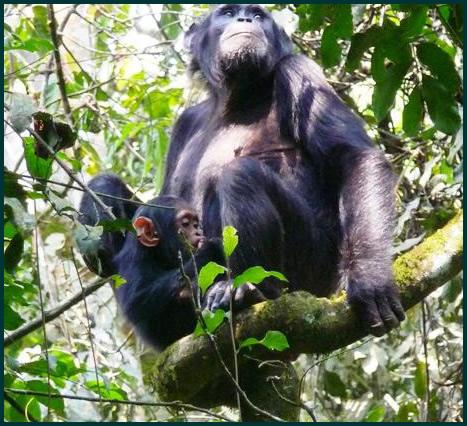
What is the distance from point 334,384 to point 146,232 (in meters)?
2.91

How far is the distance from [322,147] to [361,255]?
984mm

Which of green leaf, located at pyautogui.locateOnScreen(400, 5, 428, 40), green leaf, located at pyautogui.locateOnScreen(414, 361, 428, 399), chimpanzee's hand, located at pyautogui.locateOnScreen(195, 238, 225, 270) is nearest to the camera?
green leaf, located at pyautogui.locateOnScreen(400, 5, 428, 40)

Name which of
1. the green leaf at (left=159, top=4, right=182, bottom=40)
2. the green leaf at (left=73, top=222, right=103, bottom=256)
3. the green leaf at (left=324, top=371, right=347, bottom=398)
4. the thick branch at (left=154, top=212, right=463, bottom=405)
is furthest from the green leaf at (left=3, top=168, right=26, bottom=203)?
the green leaf at (left=159, top=4, right=182, bottom=40)

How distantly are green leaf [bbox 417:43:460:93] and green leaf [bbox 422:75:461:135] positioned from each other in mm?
39

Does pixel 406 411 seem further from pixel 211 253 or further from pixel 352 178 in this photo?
pixel 211 253

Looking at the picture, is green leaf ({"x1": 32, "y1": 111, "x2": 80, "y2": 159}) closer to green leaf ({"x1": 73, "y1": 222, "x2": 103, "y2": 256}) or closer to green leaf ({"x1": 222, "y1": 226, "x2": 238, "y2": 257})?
green leaf ({"x1": 73, "y1": 222, "x2": 103, "y2": 256})

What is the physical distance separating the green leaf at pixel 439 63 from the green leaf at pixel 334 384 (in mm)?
3196

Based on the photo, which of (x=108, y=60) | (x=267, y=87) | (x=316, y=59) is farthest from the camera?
(x=108, y=60)

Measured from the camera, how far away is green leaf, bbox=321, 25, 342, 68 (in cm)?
517

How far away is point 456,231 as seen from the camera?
441 cm

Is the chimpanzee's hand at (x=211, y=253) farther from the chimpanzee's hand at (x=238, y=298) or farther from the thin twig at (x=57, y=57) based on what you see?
the thin twig at (x=57, y=57)

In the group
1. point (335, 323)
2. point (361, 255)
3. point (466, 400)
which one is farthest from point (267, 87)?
point (466, 400)

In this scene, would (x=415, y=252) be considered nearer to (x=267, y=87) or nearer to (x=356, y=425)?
(x=356, y=425)

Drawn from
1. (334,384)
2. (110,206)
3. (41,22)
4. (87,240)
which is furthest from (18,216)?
(334,384)
